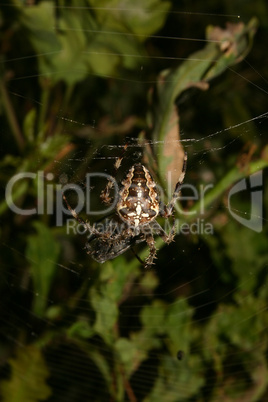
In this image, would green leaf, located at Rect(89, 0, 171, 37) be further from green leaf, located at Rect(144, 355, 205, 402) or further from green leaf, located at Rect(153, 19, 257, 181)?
green leaf, located at Rect(144, 355, 205, 402)

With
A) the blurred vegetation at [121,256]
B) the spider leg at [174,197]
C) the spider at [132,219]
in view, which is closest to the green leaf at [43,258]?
the blurred vegetation at [121,256]

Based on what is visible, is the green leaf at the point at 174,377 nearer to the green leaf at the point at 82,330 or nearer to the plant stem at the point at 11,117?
the green leaf at the point at 82,330

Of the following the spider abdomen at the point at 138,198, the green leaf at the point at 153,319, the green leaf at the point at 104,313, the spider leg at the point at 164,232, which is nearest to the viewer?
the spider abdomen at the point at 138,198

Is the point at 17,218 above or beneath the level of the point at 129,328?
above

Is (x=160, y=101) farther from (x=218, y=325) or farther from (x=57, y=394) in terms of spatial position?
(x=57, y=394)

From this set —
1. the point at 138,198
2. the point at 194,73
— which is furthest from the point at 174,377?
the point at 194,73

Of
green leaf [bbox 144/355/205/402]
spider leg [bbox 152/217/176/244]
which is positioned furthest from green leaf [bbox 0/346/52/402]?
spider leg [bbox 152/217/176/244]

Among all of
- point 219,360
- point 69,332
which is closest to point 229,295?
point 219,360
